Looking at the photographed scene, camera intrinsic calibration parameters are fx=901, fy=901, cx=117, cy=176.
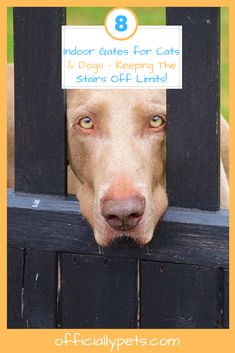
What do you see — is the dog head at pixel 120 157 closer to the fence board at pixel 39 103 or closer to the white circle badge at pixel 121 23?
the fence board at pixel 39 103

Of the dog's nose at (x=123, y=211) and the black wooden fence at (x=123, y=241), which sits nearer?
the dog's nose at (x=123, y=211)

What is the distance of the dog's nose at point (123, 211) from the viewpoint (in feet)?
7.27

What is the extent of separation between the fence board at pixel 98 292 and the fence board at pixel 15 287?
0.43 ft

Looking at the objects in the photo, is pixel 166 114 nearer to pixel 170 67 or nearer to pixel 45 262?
pixel 170 67

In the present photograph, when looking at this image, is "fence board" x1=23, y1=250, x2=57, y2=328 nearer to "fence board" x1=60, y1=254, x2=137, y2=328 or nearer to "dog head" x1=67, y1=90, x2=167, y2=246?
"fence board" x1=60, y1=254, x2=137, y2=328

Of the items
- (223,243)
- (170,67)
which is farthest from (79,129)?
(223,243)

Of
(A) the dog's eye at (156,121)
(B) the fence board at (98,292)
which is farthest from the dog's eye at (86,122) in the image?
(B) the fence board at (98,292)

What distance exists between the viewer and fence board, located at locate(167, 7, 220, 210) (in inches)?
92.6

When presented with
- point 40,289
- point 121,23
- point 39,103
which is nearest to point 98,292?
point 40,289

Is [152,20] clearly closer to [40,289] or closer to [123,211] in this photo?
[40,289]

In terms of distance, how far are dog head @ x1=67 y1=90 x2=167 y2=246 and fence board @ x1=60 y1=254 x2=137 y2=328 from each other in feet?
0.67

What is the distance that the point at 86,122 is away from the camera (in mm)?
2445

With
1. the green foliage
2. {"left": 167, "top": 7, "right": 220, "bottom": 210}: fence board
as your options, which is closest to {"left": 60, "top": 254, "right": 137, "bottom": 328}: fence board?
{"left": 167, "top": 7, "right": 220, "bottom": 210}: fence board

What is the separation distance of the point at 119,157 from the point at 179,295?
0.49 metres
